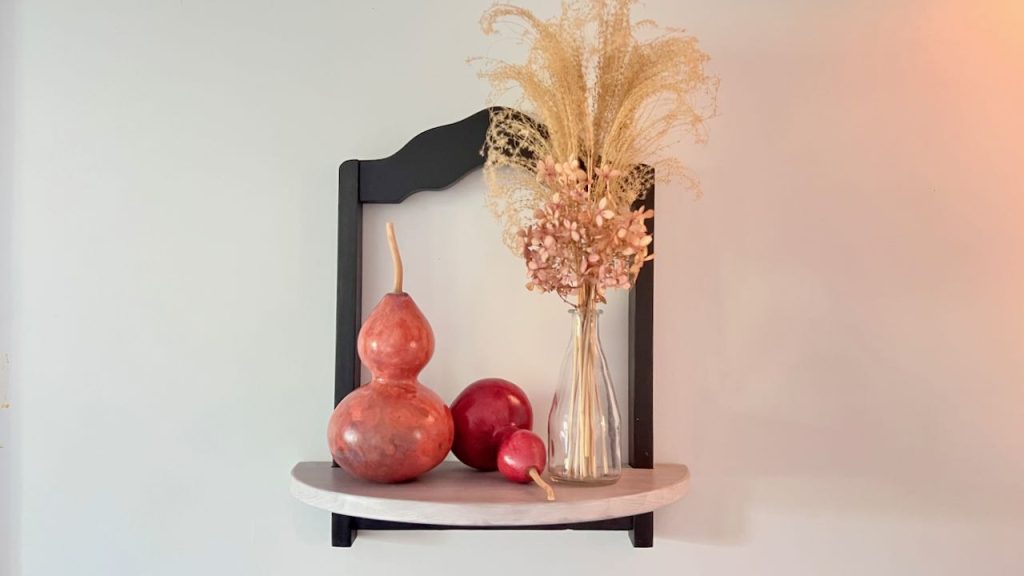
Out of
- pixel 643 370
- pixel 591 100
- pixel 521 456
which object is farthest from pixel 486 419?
pixel 591 100

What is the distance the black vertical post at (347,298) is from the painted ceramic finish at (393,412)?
0.07 metres

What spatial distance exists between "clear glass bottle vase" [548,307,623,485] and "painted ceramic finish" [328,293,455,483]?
10 centimetres

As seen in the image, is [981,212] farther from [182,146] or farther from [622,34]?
[182,146]

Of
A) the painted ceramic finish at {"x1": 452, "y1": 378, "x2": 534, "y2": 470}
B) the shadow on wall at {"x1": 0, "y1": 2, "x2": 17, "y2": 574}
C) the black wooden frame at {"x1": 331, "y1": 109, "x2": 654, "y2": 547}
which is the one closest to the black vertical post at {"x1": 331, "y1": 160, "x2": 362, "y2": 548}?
the black wooden frame at {"x1": 331, "y1": 109, "x2": 654, "y2": 547}

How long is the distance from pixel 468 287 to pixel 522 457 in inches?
8.6

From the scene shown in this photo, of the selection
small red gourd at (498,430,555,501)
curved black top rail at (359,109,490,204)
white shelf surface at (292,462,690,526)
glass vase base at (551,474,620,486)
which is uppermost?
curved black top rail at (359,109,490,204)

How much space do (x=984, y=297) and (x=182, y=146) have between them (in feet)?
2.89

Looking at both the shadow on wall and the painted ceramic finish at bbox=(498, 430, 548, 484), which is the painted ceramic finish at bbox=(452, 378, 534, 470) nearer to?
the painted ceramic finish at bbox=(498, 430, 548, 484)

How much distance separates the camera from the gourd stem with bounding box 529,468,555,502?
2.27 ft

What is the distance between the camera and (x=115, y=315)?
34.1 inches

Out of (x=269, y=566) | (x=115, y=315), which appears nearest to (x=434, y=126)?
(x=115, y=315)

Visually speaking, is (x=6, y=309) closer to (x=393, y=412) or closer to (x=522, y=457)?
(x=393, y=412)

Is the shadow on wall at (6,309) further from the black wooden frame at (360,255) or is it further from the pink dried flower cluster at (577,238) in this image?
the pink dried flower cluster at (577,238)

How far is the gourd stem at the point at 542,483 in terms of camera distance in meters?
0.69
